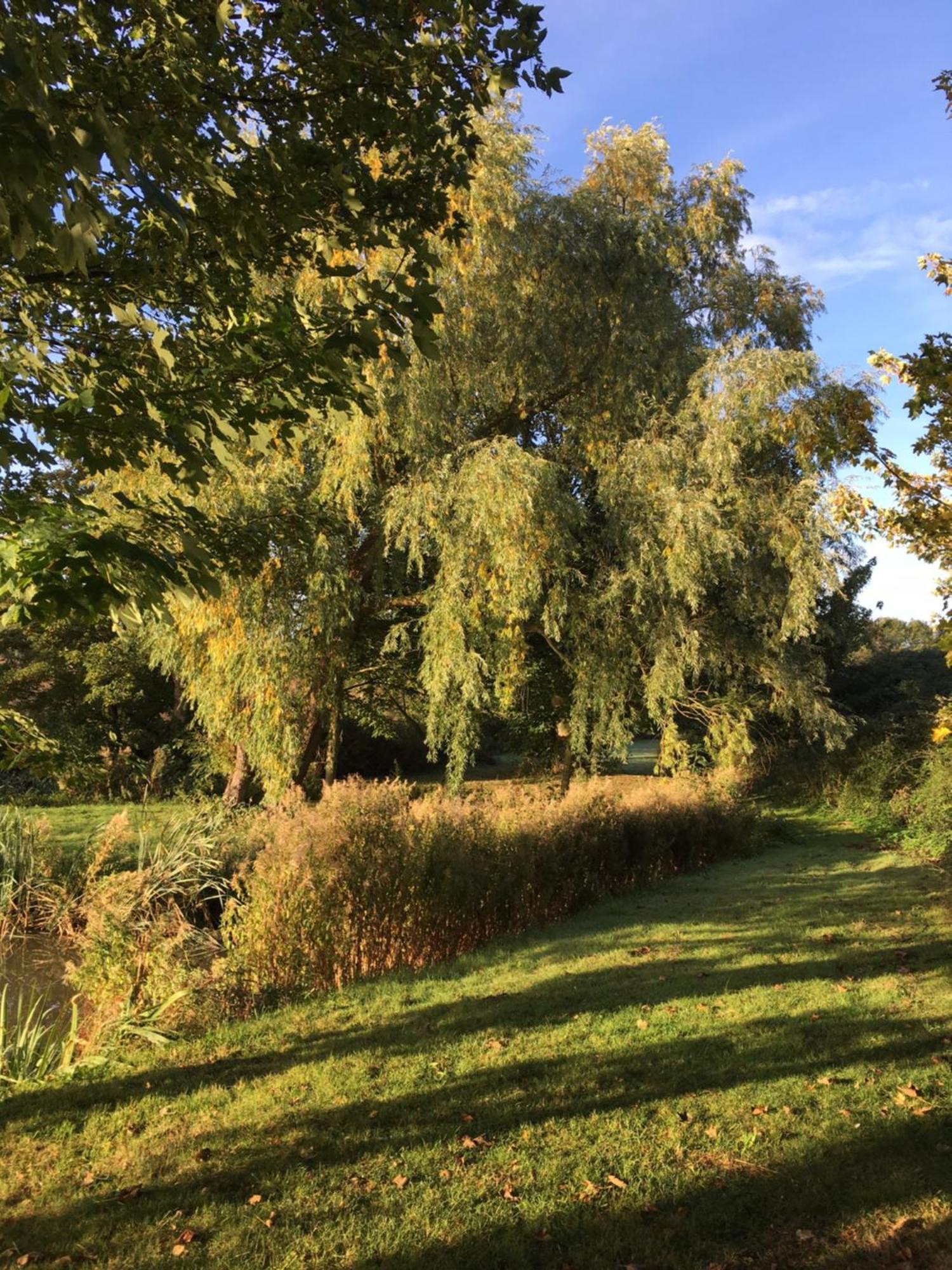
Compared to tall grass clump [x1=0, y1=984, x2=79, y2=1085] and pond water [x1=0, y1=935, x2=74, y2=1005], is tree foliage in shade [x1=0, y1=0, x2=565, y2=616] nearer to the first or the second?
tall grass clump [x1=0, y1=984, x2=79, y2=1085]

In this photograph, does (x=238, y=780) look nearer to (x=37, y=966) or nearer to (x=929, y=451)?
(x=37, y=966)

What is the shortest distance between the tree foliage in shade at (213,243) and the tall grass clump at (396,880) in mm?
3872

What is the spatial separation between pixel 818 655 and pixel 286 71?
57.1ft

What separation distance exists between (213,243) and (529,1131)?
4.39 m

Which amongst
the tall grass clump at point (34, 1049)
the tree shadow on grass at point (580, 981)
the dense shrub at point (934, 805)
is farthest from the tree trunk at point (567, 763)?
the tall grass clump at point (34, 1049)

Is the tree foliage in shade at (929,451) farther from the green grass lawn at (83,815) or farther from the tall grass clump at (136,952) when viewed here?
the green grass lawn at (83,815)

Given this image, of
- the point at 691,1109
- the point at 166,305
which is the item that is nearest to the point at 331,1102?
the point at 691,1109

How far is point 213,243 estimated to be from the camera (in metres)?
3.62

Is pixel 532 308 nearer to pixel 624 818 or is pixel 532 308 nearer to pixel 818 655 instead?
pixel 624 818

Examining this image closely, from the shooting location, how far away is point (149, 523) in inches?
141

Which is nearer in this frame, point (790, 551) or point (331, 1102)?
point (331, 1102)

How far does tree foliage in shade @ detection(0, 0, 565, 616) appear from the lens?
9.34ft

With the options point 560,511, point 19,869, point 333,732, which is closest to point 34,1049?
point 19,869

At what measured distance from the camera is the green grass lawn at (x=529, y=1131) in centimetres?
327
